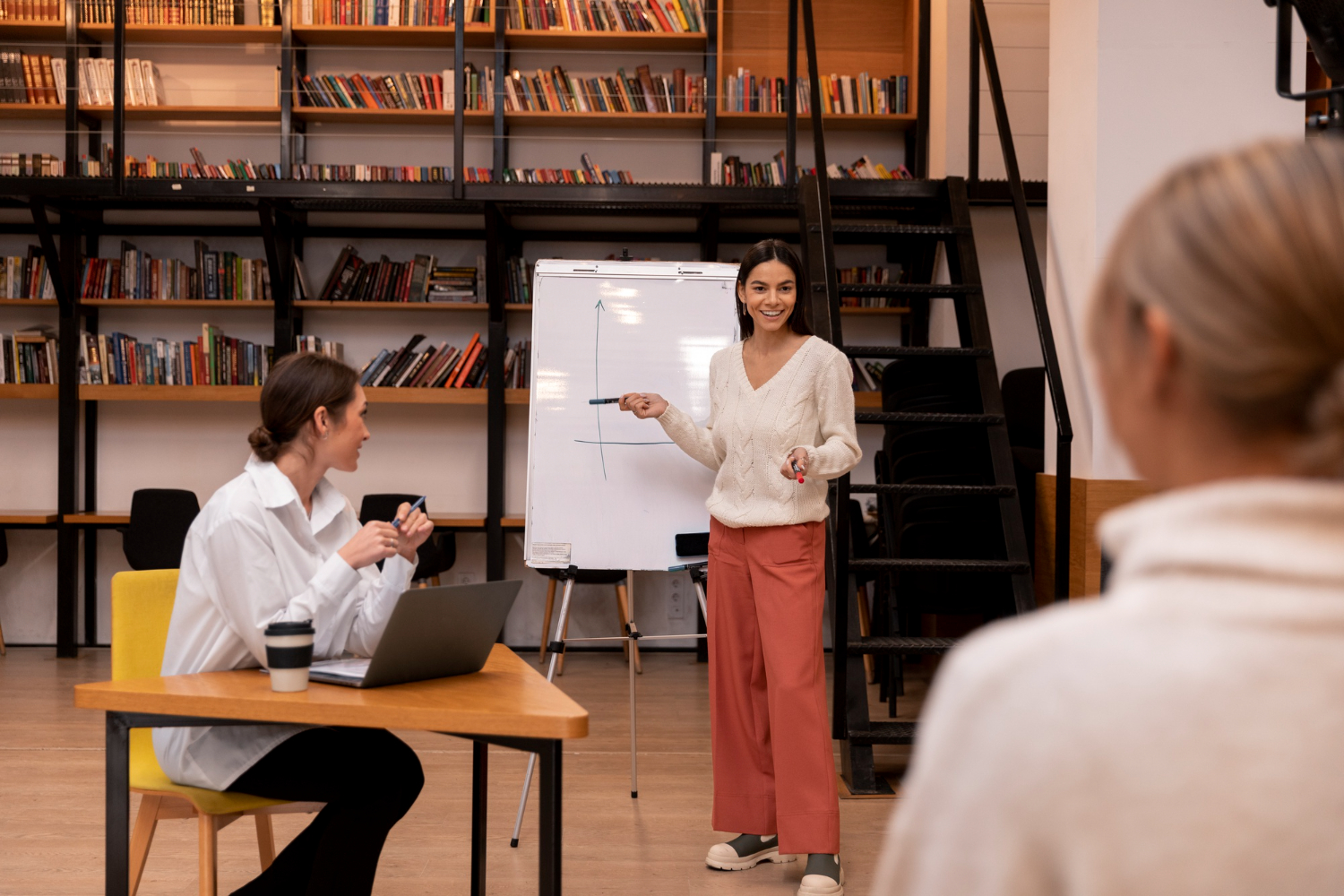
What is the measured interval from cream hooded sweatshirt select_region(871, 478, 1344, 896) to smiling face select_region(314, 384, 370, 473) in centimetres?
167

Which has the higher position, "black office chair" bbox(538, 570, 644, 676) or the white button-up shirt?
the white button-up shirt

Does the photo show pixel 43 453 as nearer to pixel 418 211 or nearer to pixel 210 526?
pixel 418 211

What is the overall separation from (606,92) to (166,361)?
278cm

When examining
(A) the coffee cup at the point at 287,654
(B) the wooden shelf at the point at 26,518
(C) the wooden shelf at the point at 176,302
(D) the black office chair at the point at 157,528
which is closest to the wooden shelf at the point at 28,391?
(C) the wooden shelf at the point at 176,302

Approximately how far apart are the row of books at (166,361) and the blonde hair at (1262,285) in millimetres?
5846

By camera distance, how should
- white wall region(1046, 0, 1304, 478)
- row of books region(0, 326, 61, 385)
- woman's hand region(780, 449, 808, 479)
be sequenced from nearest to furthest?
woman's hand region(780, 449, 808, 479) < white wall region(1046, 0, 1304, 478) < row of books region(0, 326, 61, 385)

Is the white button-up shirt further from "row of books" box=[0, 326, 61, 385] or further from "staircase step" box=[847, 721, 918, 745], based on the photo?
"row of books" box=[0, 326, 61, 385]

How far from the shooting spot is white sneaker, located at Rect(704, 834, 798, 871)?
2805 millimetres

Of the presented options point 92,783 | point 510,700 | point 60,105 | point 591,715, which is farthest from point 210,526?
point 60,105

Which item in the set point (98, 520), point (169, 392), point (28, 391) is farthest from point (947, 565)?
point (28, 391)

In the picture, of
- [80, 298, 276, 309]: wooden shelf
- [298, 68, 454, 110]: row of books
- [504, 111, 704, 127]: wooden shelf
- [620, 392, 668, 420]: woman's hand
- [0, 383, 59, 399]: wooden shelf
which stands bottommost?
[620, 392, 668, 420]: woman's hand

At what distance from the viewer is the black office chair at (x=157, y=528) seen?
5.37 meters

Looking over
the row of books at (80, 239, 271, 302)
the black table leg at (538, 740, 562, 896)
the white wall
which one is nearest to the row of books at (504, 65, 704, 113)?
the row of books at (80, 239, 271, 302)

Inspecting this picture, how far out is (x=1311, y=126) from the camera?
7.42 feet
